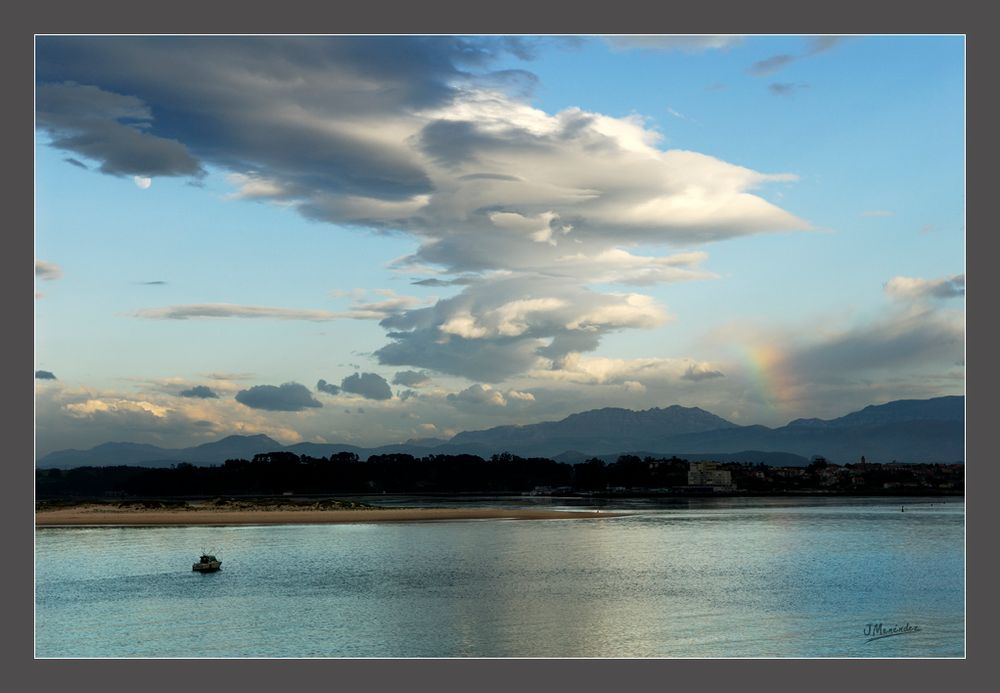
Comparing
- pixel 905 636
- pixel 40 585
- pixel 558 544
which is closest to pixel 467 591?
pixel 905 636

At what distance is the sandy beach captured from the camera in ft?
343

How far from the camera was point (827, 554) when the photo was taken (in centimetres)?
6756

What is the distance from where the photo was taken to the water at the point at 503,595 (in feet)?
113

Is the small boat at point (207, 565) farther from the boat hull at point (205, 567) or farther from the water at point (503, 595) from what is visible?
the water at point (503, 595)

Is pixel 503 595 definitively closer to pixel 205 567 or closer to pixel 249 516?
pixel 205 567
